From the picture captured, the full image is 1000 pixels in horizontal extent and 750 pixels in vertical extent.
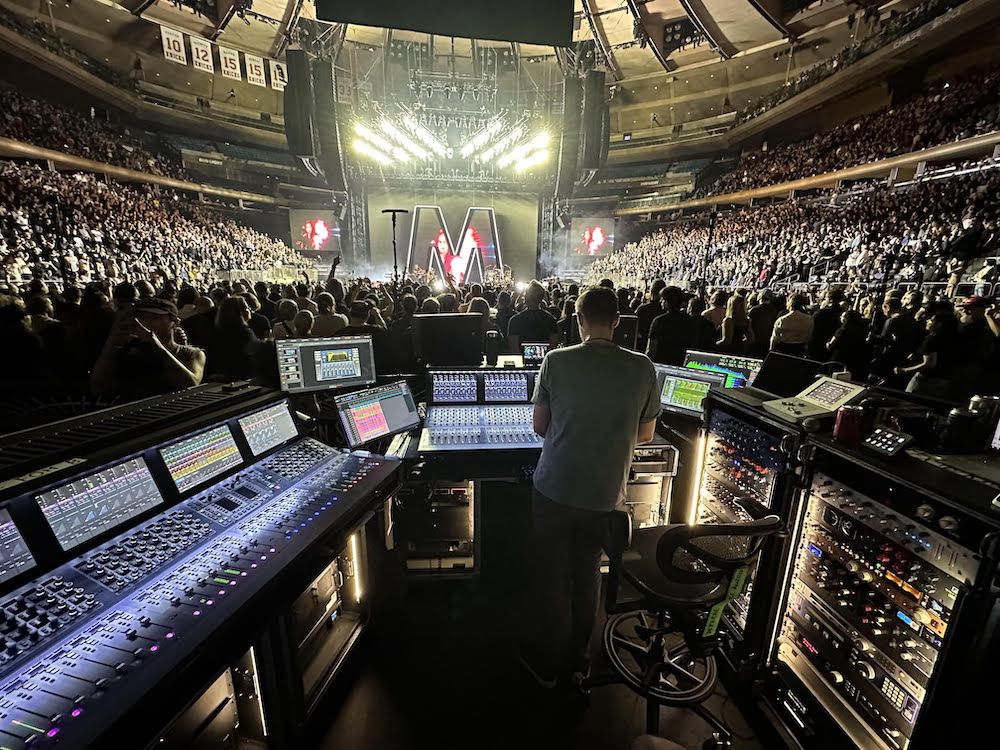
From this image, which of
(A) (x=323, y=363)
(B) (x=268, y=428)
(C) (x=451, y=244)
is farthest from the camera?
(C) (x=451, y=244)

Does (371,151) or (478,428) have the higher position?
(371,151)

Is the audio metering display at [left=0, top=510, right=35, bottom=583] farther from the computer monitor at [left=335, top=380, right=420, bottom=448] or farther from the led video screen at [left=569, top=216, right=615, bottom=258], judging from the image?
the led video screen at [left=569, top=216, right=615, bottom=258]

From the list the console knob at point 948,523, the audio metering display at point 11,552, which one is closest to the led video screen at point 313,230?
the audio metering display at point 11,552

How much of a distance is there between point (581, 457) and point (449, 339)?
1.52 meters

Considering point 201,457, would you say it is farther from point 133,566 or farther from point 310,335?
point 310,335

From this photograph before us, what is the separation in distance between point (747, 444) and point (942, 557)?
36.6 inches

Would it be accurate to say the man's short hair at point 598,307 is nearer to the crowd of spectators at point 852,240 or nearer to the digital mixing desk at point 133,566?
the digital mixing desk at point 133,566

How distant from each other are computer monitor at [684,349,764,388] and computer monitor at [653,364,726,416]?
2.0 inches

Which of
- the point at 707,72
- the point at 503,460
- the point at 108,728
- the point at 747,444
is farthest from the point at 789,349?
the point at 707,72

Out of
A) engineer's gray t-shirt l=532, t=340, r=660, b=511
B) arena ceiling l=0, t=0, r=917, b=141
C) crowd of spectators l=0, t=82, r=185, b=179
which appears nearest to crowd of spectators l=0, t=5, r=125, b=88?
arena ceiling l=0, t=0, r=917, b=141

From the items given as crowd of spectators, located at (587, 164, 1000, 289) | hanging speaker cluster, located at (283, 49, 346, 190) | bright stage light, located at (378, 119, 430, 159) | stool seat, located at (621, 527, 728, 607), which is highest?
bright stage light, located at (378, 119, 430, 159)

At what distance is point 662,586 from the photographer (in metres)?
1.90

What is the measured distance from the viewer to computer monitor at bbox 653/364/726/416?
2.96 m

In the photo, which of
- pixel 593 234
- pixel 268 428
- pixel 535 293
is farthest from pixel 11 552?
pixel 593 234
